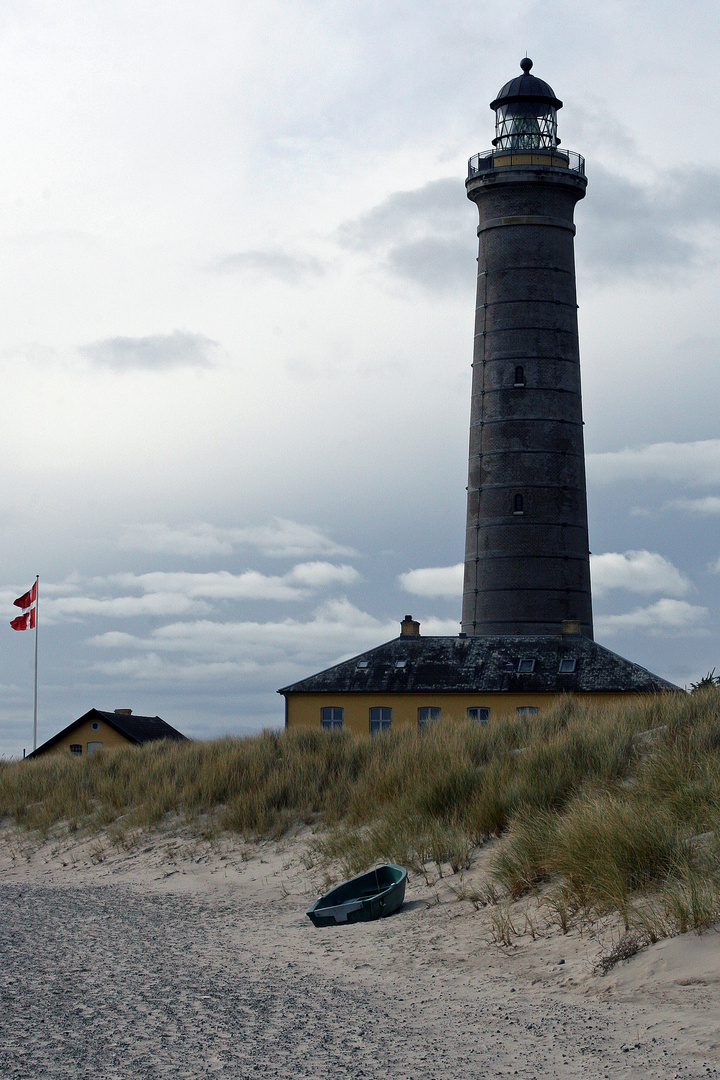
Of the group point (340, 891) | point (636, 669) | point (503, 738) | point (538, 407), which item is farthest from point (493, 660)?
point (340, 891)

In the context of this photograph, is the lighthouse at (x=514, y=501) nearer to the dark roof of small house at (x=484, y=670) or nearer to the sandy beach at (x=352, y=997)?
the dark roof of small house at (x=484, y=670)

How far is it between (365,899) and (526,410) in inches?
1054

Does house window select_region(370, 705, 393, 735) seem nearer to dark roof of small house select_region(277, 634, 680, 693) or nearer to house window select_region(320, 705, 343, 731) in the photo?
dark roof of small house select_region(277, 634, 680, 693)

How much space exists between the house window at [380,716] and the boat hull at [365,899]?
2331 centimetres

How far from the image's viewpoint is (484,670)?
34000 millimetres

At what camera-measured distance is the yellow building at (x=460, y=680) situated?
3322 centimetres

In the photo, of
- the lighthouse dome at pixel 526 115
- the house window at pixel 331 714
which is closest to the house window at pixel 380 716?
the house window at pixel 331 714

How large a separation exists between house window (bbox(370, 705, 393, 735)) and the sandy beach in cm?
2258

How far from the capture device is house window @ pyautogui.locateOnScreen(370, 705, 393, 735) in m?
34.3

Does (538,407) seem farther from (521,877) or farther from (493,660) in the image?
(521,877)

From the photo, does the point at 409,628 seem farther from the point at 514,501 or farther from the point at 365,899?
the point at 365,899

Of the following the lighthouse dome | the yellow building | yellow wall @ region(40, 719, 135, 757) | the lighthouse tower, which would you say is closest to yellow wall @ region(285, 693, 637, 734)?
the yellow building

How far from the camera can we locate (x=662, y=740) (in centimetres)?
1225

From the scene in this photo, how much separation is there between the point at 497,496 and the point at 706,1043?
29.7m
